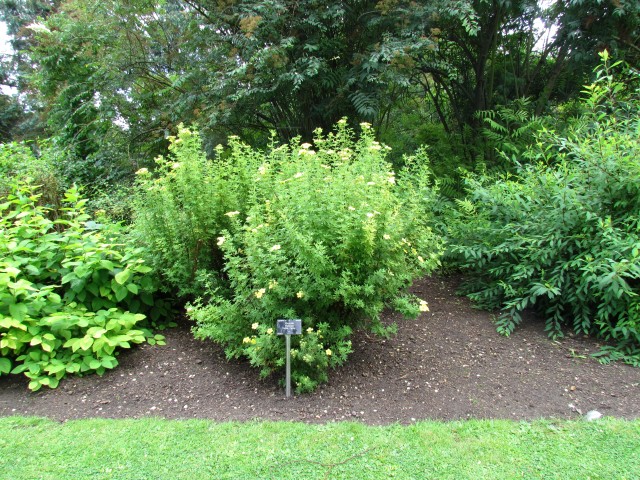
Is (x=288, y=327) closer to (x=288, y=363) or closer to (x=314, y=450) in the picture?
(x=288, y=363)

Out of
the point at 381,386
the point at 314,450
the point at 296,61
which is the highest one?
the point at 296,61

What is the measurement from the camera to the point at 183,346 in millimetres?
3590

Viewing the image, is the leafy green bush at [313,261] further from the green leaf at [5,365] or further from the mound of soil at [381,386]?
the green leaf at [5,365]

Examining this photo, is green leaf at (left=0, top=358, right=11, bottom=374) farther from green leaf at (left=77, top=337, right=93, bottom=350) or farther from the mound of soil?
green leaf at (left=77, top=337, right=93, bottom=350)

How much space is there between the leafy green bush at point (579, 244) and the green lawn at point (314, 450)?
3.75ft

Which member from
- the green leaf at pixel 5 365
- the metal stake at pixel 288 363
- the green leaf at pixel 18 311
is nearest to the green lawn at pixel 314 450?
the metal stake at pixel 288 363

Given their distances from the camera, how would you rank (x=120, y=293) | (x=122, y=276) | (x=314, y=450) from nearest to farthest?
(x=314, y=450)
(x=122, y=276)
(x=120, y=293)

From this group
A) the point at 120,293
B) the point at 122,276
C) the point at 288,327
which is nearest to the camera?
the point at 288,327

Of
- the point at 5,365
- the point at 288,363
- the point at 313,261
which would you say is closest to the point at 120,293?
the point at 5,365

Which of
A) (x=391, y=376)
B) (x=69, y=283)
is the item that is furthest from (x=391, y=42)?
(x=69, y=283)

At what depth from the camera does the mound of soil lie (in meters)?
2.79

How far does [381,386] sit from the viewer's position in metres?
3.05

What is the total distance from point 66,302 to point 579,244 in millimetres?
4211

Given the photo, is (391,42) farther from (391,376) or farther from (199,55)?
(391,376)
